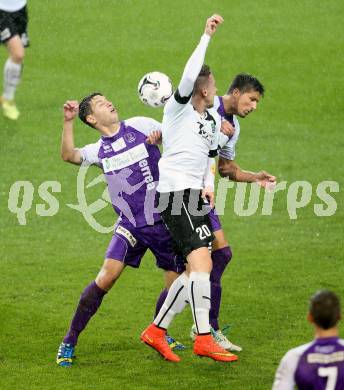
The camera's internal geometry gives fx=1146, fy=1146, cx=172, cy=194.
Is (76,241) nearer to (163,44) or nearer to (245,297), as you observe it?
(245,297)

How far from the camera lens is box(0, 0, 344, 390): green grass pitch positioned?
10.9 meters

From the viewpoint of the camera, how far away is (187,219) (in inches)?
388

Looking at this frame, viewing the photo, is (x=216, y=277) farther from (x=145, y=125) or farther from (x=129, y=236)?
(x=145, y=125)

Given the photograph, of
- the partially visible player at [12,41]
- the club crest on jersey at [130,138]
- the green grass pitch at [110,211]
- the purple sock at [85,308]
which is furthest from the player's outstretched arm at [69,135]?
the green grass pitch at [110,211]

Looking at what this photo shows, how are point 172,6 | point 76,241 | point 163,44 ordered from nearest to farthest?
point 76,241
point 163,44
point 172,6

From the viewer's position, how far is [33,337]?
1161cm

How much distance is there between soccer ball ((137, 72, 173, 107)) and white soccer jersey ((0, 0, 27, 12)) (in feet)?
8.04

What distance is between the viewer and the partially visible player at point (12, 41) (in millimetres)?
7785

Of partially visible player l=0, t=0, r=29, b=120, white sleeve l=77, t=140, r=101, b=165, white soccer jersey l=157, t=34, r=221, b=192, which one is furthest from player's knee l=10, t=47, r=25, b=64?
white sleeve l=77, t=140, r=101, b=165

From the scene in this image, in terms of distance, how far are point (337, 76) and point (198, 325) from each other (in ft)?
55.3

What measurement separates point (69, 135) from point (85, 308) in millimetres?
1646

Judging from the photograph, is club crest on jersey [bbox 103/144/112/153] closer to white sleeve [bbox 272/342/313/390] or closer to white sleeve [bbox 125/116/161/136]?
white sleeve [bbox 125/116/161/136]

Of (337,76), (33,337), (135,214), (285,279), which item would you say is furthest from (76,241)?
(337,76)

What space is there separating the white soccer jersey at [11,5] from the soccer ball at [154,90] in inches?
96.5
